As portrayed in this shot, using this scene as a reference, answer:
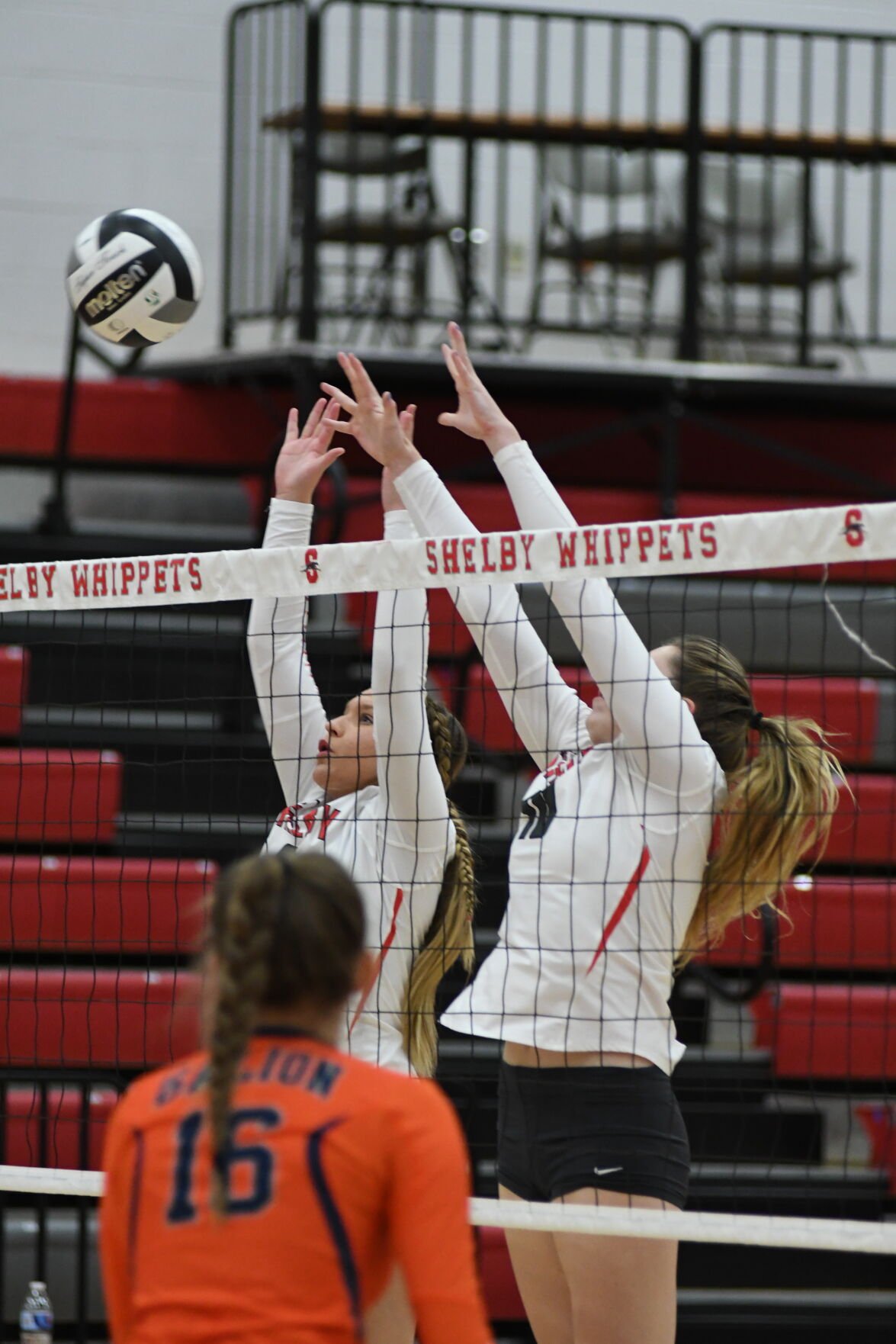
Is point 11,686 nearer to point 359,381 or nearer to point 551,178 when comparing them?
point 359,381

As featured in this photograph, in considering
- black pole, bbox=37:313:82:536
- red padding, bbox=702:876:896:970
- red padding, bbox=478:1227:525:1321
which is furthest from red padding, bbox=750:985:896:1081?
black pole, bbox=37:313:82:536

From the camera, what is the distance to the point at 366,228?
294 inches

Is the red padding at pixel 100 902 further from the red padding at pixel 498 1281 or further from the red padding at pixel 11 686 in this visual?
the red padding at pixel 498 1281

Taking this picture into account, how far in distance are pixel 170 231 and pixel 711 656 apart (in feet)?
6.83

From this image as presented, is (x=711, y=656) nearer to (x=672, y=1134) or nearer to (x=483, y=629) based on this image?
(x=483, y=629)

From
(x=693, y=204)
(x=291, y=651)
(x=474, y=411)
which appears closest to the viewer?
(x=474, y=411)

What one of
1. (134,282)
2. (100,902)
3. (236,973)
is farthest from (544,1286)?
(100,902)

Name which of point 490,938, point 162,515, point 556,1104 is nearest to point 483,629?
point 556,1104

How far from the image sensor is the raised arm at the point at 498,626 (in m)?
3.11

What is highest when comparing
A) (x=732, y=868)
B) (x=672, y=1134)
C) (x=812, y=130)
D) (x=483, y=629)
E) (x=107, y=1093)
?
(x=812, y=130)

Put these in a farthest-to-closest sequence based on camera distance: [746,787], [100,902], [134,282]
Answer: [100,902] → [134,282] → [746,787]

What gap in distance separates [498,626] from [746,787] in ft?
1.80

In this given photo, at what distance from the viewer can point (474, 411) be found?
122 inches

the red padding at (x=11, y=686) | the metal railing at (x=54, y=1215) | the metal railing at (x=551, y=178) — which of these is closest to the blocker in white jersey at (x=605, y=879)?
the metal railing at (x=54, y=1215)
